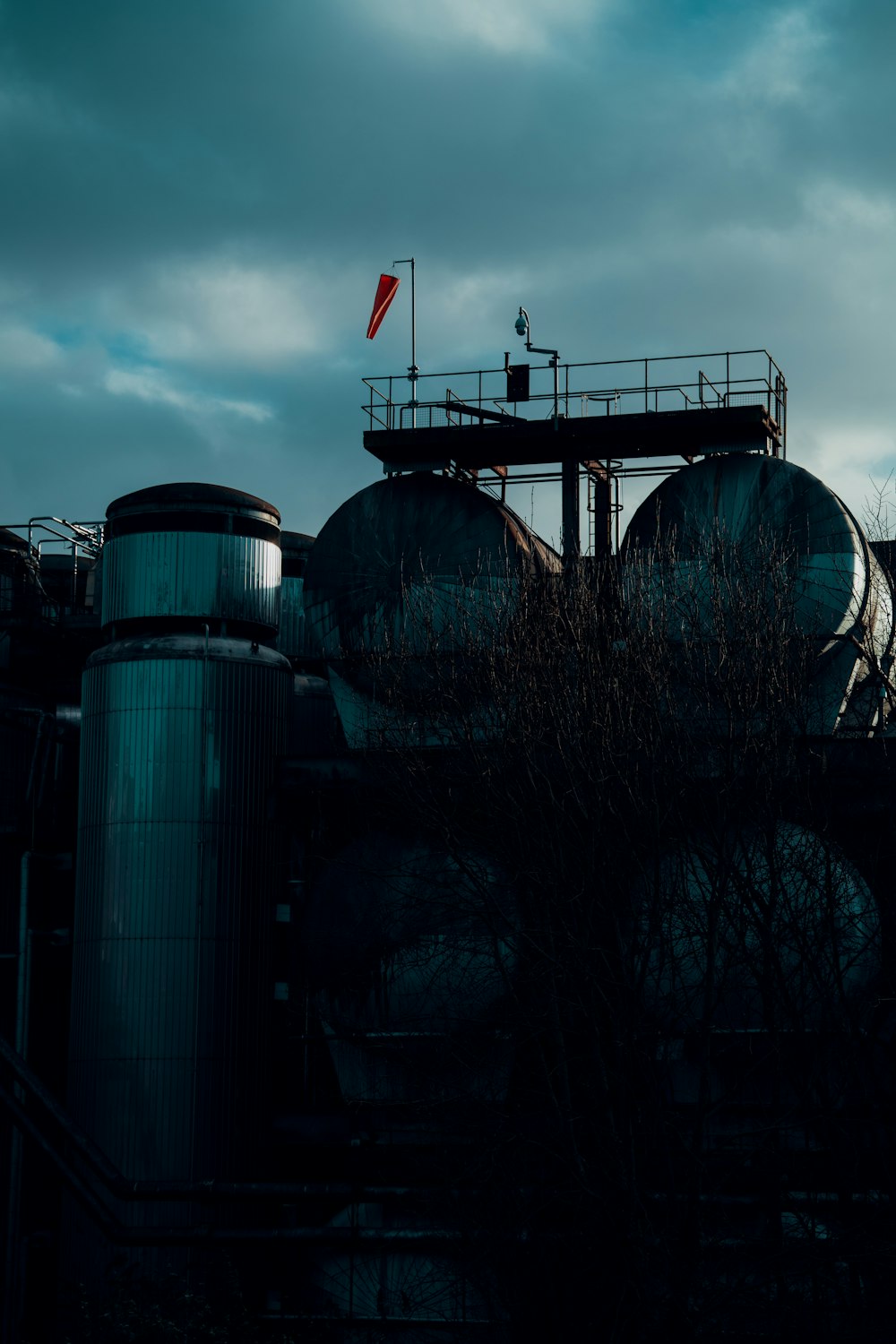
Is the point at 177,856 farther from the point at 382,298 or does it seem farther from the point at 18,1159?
the point at 382,298

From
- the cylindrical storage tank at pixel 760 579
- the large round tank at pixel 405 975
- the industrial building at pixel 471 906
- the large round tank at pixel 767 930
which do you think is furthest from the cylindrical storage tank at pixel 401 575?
the large round tank at pixel 767 930

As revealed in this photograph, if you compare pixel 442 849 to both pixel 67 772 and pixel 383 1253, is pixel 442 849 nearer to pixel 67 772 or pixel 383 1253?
pixel 383 1253

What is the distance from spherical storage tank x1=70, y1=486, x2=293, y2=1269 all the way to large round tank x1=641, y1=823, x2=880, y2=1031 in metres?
9.02

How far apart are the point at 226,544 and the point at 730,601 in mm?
12988

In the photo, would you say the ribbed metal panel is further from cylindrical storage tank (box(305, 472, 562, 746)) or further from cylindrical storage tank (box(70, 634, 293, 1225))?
cylindrical storage tank (box(305, 472, 562, 746))

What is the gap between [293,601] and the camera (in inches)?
1790

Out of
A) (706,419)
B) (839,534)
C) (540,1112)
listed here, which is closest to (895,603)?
(839,534)

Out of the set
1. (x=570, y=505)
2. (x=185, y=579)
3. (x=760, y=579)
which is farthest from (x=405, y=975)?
(x=570, y=505)

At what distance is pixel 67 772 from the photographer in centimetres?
3781

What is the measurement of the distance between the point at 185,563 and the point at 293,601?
11471 millimetres

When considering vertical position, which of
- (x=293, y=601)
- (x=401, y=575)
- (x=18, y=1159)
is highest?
(x=293, y=601)

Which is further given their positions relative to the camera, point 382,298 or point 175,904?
point 382,298

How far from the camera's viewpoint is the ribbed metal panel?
3400cm

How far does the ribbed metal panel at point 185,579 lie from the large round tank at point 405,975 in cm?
616
